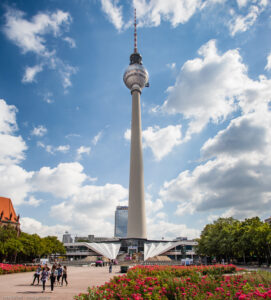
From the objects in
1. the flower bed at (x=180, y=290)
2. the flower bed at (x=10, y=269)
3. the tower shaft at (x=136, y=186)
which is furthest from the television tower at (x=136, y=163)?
the flower bed at (x=180, y=290)

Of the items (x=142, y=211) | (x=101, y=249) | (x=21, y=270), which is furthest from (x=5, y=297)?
(x=142, y=211)

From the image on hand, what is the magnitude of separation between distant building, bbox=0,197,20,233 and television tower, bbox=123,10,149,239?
128 ft

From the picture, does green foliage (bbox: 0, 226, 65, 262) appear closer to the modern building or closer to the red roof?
the red roof

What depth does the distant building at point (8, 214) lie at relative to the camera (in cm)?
8375

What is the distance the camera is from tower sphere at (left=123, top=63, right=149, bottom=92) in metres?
111

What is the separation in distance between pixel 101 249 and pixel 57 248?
17.9 metres

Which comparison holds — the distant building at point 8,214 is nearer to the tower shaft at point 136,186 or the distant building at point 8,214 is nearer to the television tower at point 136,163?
the tower shaft at point 136,186

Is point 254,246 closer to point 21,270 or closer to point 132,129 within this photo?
point 21,270

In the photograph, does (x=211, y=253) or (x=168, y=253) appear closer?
(x=211, y=253)

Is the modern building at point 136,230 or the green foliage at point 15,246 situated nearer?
the green foliage at point 15,246

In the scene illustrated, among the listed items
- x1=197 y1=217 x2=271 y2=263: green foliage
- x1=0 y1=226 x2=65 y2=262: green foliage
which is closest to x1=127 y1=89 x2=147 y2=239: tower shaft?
x1=0 y1=226 x2=65 y2=262: green foliage

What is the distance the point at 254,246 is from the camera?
4034 centimetres

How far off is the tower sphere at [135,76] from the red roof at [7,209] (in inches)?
2606

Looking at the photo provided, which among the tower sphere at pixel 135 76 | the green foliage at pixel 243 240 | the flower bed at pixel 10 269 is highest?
the tower sphere at pixel 135 76
